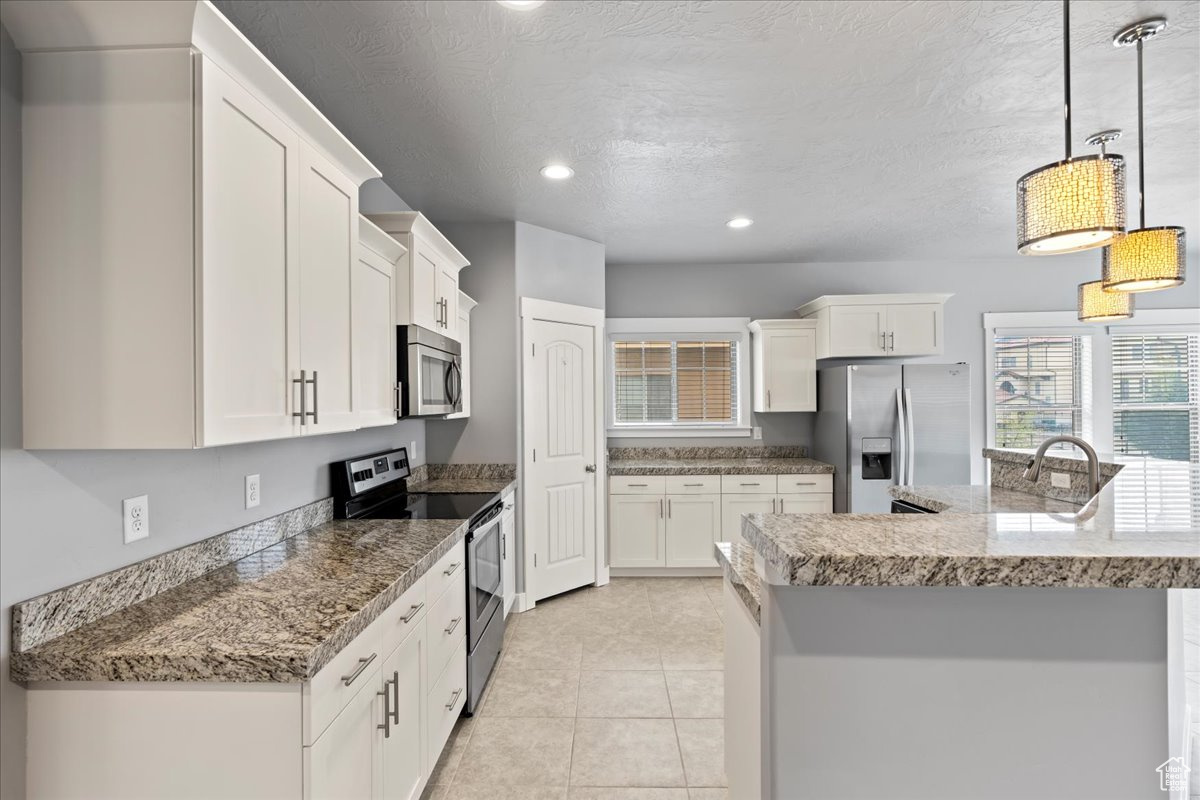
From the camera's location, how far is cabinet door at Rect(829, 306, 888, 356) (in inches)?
184

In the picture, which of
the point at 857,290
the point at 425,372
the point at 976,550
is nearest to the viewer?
the point at 976,550

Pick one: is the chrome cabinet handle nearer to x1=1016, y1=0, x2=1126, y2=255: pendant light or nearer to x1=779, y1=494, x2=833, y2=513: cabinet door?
x1=1016, y1=0, x2=1126, y2=255: pendant light

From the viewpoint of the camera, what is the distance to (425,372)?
274 cm

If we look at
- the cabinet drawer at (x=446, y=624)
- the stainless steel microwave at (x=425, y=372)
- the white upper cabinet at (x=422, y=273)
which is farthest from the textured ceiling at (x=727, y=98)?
the cabinet drawer at (x=446, y=624)

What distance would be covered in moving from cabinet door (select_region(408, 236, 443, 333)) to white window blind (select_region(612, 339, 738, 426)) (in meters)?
2.46

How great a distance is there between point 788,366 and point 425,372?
322cm

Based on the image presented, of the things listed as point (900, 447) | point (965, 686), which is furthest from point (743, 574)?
point (900, 447)

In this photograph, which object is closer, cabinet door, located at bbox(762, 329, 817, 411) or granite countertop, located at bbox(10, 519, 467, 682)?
granite countertop, located at bbox(10, 519, 467, 682)

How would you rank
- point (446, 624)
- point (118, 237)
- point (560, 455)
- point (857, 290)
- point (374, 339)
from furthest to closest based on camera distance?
1. point (857, 290)
2. point (560, 455)
3. point (374, 339)
4. point (446, 624)
5. point (118, 237)

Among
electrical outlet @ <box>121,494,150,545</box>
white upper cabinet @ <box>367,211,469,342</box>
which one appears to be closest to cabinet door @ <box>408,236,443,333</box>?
white upper cabinet @ <box>367,211,469,342</box>

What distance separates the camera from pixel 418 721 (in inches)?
74.2

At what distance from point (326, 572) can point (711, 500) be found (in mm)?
3356

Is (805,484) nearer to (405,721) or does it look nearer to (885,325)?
(885,325)

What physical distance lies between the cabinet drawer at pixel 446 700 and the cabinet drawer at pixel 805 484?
2.93 metres
